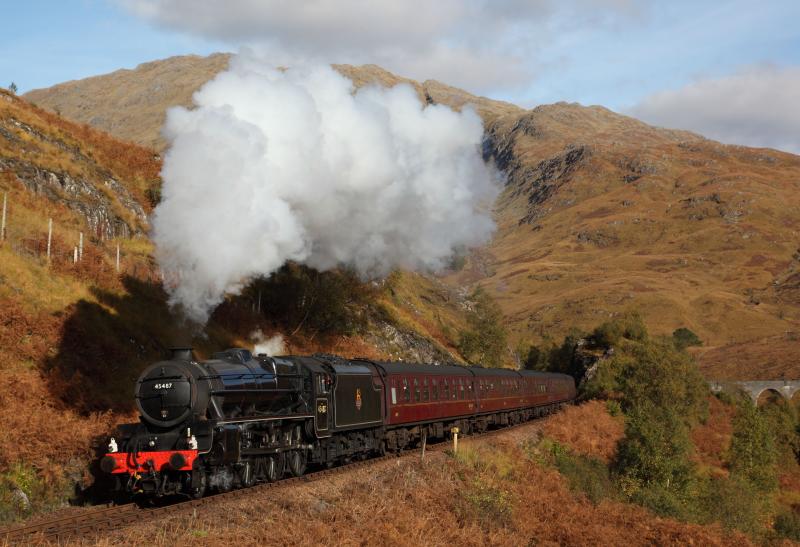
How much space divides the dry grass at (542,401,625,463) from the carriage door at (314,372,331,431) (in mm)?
20348

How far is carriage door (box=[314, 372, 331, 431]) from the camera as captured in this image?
65.9 feet

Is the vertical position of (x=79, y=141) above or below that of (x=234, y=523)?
above

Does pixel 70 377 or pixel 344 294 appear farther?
pixel 344 294

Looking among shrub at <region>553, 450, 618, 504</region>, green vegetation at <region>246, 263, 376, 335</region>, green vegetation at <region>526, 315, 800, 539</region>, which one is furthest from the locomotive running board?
green vegetation at <region>246, 263, 376, 335</region>

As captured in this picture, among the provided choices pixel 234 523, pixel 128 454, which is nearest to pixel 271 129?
pixel 128 454

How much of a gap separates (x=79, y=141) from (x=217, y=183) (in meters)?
16.8

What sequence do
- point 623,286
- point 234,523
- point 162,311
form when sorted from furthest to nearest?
point 623,286, point 162,311, point 234,523

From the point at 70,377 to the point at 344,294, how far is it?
916 inches

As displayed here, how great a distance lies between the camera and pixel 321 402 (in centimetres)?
2033

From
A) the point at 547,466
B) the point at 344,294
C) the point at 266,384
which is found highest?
the point at 344,294

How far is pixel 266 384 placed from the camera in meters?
18.0

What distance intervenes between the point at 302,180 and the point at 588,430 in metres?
26.4

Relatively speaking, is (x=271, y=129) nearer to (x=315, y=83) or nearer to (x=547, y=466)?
(x=315, y=83)

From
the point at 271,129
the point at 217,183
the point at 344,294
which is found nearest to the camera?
the point at 217,183
